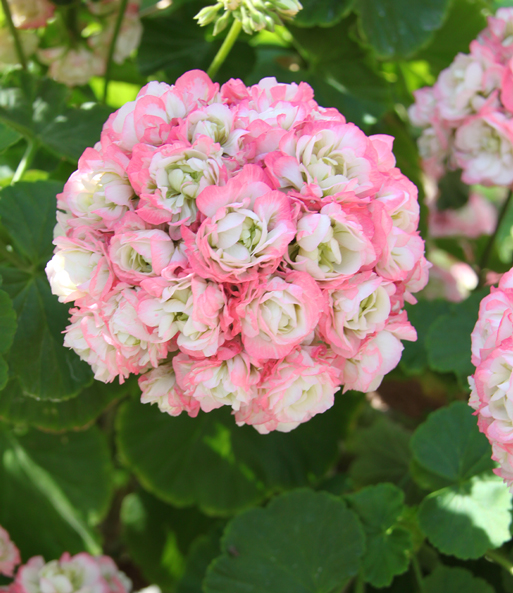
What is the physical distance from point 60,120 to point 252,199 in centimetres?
54

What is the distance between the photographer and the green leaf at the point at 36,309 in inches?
28.6

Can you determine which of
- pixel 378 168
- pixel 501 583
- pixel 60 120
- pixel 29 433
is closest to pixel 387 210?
pixel 378 168

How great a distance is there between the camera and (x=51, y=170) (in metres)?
1.05

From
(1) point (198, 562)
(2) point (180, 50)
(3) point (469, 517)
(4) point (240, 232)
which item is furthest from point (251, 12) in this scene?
(1) point (198, 562)

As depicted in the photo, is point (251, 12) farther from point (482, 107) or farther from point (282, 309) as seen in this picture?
point (482, 107)

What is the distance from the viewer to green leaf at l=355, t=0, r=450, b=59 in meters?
1.03

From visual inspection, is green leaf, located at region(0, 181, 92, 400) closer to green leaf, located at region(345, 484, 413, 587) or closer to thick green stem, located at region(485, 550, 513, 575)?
green leaf, located at region(345, 484, 413, 587)

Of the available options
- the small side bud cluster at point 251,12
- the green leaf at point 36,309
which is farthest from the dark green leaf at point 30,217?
the small side bud cluster at point 251,12

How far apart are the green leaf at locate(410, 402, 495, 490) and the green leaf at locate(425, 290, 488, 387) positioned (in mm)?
96

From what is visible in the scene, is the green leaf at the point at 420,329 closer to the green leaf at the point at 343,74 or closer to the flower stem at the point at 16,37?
the green leaf at the point at 343,74

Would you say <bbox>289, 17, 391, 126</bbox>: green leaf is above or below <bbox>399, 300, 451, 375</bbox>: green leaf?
above

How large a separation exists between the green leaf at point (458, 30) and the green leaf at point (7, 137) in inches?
35.8

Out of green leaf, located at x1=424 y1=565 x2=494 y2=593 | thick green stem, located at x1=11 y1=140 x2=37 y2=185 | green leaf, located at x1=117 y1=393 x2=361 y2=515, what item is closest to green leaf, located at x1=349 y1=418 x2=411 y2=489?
green leaf, located at x1=117 y1=393 x2=361 y2=515

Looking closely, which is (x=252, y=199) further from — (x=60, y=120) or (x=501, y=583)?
(x=501, y=583)
